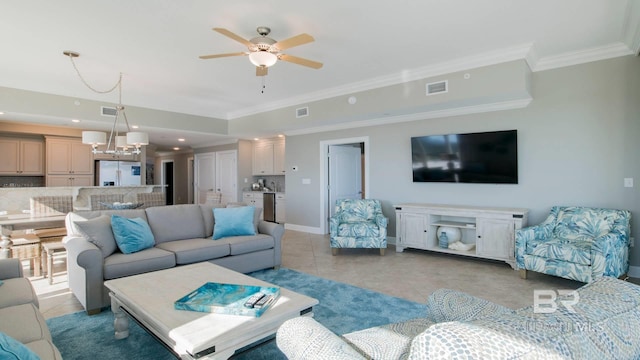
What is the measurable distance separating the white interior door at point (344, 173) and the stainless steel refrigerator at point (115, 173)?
4.80 metres

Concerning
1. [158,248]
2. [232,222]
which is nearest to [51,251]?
[158,248]

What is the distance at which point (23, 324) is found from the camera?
184 cm

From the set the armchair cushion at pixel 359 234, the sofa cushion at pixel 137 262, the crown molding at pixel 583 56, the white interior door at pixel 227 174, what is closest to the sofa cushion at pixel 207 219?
the sofa cushion at pixel 137 262

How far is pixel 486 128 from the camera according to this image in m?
4.95

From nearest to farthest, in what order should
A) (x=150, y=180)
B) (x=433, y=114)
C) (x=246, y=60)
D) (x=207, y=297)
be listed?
(x=207, y=297) < (x=246, y=60) < (x=433, y=114) < (x=150, y=180)

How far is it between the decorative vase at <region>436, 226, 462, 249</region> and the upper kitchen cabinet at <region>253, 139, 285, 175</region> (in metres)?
4.67

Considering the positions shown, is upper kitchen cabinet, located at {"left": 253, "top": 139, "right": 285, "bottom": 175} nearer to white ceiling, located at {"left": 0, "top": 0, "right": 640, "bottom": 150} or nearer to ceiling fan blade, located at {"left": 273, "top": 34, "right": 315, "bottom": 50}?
white ceiling, located at {"left": 0, "top": 0, "right": 640, "bottom": 150}

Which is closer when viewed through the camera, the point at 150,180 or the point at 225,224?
the point at 225,224

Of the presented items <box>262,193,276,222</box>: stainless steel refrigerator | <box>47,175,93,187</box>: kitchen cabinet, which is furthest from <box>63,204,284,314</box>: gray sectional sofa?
<box>47,175,93,187</box>: kitchen cabinet

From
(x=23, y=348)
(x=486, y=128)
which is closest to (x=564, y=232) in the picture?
(x=486, y=128)

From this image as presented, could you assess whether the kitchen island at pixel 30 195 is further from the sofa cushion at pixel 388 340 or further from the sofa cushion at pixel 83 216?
the sofa cushion at pixel 388 340

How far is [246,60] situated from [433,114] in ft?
9.87

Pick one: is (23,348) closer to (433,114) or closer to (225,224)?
(225,224)

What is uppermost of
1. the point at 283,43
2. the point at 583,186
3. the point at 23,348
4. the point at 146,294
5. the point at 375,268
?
the point at 283,43
